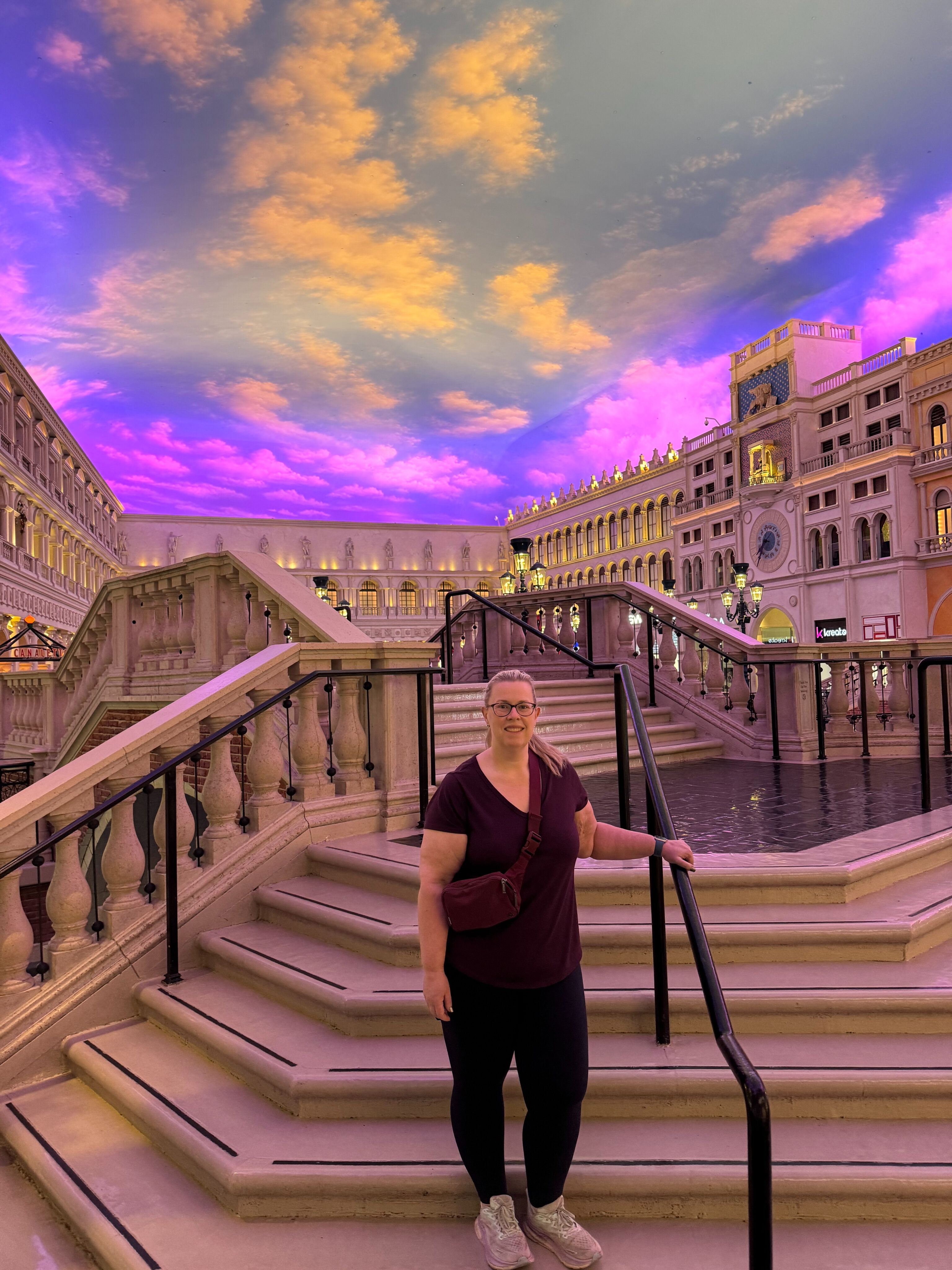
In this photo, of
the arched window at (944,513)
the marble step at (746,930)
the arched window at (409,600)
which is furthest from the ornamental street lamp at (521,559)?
the arched window at (409,600)

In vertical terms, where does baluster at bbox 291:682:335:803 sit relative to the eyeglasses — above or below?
below

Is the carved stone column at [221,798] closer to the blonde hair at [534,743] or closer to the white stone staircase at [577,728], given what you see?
the white stone staircase at [577,728]

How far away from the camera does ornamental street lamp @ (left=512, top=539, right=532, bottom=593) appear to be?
47.6 ft

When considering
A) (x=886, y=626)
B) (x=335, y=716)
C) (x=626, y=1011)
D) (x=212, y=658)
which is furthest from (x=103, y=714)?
(x=886, y=626)

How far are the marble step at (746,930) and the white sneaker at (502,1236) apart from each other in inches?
51.6

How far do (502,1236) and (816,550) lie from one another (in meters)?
38.8

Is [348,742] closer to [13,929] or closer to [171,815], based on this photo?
[171,815]

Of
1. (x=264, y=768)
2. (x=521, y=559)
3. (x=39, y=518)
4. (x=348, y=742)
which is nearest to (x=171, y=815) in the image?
(x=264, y=768)

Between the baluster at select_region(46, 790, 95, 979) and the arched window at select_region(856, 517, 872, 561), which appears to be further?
the arched window at select_region(856, 517, 872, 561)

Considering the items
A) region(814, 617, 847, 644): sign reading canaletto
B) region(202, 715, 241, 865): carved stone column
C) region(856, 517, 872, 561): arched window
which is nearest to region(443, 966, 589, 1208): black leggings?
region(202, 715, 241, 865): carved stone column

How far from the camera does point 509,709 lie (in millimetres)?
2439

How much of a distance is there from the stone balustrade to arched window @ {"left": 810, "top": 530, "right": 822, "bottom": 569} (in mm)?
35450

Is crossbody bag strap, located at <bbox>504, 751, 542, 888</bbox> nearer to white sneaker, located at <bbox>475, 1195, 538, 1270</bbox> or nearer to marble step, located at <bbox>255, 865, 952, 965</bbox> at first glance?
white sneaker, located at <bbox>475, 1195, 538, 1270</bbox>

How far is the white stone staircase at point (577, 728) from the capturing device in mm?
7375
